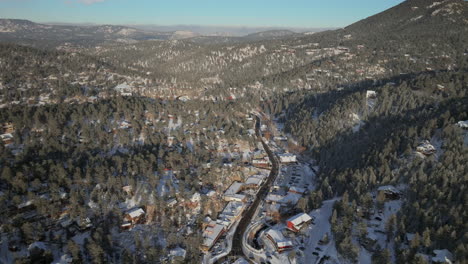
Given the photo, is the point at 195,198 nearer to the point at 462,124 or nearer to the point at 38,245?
the point at 38,245

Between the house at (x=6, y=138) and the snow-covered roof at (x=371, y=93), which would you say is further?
the snow-covered roof at (x=371, y=93)

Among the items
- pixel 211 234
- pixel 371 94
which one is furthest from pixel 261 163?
pixel 371 94

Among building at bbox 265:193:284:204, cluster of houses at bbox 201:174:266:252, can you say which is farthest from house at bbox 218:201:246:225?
building at bbox 265:193:284:204

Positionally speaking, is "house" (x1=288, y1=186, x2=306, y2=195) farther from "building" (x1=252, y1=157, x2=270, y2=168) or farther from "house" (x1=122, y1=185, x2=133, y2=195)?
"house" (x1=122, y1=185, x2=133, y2=195)

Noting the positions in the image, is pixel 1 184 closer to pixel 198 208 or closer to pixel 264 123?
pixel 198 208

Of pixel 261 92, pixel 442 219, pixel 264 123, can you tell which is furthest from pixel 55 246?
pixel 261 92

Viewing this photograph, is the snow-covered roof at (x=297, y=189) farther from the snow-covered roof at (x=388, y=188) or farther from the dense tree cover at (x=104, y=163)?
the dense tree cover at (x=104, y=163)

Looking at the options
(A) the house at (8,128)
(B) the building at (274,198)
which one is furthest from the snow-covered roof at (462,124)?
(A) the house at (8,128)

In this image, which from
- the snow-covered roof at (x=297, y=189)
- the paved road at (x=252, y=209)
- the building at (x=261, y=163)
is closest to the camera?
the paved road at (x=252, y=209)
